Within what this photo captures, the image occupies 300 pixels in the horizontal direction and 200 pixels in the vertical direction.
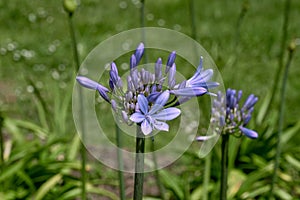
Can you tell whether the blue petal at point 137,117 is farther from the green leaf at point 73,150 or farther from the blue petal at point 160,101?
the green leaf at point 73,150

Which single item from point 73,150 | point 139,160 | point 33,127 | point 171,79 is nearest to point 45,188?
point 73,150

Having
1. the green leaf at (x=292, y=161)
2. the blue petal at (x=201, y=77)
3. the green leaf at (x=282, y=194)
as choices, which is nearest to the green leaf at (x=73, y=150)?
the green leaf at (x=282, y=194)

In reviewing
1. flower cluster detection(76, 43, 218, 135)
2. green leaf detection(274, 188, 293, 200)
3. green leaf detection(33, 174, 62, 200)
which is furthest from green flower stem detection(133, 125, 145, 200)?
green leaf detection(274, 188, 293, 200)

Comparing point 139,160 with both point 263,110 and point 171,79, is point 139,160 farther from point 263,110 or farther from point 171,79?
point 263,110

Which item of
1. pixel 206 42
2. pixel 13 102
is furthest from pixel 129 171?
pixel 206 42

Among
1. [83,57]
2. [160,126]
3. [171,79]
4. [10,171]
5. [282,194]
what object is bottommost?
[282,194]

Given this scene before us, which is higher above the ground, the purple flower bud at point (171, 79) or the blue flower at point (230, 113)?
the purple flower bud at point (171, 79)
